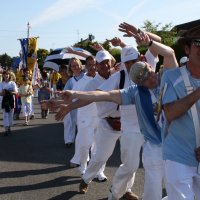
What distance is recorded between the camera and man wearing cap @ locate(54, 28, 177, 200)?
165 inches

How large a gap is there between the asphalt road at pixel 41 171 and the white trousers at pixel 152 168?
1.53 meters

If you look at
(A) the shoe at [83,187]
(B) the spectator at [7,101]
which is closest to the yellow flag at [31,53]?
(B) the spectator at [7,101]

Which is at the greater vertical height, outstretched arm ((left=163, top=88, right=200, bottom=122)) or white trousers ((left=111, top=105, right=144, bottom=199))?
outstretched arm ((left=163, top=88, right=200, bottom=122))

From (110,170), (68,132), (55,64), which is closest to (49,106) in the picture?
(110,170)

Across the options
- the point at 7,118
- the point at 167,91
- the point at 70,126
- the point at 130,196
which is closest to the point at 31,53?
the point at 7,118

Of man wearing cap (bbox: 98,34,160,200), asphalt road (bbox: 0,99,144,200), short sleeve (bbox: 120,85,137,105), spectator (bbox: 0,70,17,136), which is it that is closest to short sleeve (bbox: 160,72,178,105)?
short sleeve (bbox: 120,85,137,105)

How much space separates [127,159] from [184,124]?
7.03 ft

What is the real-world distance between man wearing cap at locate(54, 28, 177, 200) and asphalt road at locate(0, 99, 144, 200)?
158 cm

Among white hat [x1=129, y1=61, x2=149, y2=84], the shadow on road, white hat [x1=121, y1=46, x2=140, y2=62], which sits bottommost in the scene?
the shadow on road

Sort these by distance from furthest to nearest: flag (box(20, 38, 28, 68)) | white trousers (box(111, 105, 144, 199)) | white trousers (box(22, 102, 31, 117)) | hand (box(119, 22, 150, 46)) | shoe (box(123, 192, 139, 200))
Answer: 1. flag (box(20, 38, 28, 68))
2. white trousers (box(22, 102, 31, 117))
3. shoe (box(123, 192, 139, 200))
4. white trousers (box(111, 105, 144, 199))
5. hand (box(119, 22, 150, 46))

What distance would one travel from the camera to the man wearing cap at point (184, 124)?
3373mm

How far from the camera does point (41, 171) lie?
8008 mm

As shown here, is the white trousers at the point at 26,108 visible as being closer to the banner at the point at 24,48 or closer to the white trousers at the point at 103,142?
the banner at the point at 24,48

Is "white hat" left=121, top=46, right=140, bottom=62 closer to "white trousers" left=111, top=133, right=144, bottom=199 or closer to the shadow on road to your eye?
"white trousers" left=111, top=133, right=144, bottom=199
